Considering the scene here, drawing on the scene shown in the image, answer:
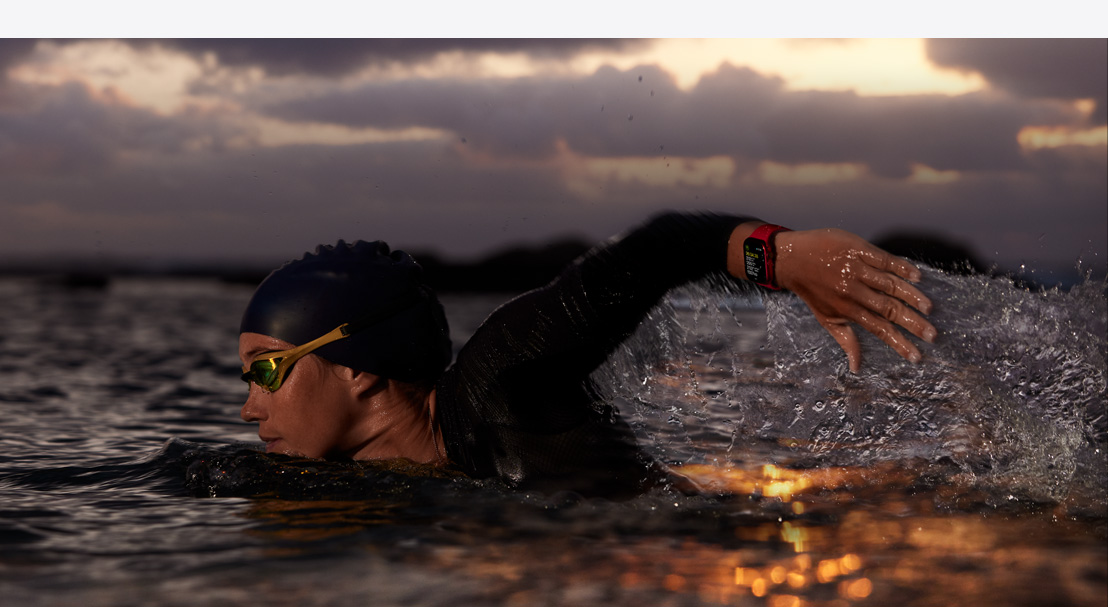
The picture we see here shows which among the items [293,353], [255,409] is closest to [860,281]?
[293,353]

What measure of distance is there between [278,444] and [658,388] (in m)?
1.69

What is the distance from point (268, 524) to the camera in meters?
3.19

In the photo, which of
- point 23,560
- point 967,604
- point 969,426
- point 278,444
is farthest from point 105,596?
point 969,426

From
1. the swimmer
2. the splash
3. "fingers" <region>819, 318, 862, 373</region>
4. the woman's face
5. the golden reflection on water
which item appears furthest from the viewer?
the woman's face

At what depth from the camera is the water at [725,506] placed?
2639 millimetres

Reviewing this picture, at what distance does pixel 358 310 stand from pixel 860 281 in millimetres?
1838

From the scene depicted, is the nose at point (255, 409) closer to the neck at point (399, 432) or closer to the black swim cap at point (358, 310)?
the black swim cap at point (358, 310)

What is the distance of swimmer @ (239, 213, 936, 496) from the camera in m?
2.74

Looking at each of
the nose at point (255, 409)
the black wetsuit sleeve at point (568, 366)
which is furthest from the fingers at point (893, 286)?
the nose at point (255, 409)

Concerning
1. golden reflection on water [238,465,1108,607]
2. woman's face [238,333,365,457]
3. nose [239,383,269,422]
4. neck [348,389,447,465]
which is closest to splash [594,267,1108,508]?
golden reflection on water [238,465,1108,607]

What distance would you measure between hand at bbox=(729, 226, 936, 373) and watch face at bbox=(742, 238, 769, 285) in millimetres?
63

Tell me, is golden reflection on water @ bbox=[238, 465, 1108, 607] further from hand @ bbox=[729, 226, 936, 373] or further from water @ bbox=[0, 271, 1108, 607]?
hand @ bbox=[729, 226, 936, 373]

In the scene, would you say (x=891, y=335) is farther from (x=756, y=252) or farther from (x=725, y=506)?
(x=725, y=506)

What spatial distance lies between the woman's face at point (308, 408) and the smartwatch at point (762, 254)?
1616mm
